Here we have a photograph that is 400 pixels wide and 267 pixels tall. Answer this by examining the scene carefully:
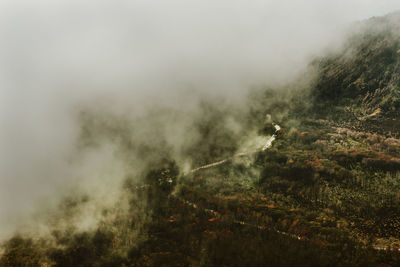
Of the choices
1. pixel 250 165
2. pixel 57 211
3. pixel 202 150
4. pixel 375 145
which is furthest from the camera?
pixel 202 150

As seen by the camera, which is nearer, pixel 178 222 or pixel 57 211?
pixel 178 222

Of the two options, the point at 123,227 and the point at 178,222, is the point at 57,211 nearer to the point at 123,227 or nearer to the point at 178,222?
the point at 123,227

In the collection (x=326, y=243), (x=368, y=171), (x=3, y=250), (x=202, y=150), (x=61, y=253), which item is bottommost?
(x=326, y=243)

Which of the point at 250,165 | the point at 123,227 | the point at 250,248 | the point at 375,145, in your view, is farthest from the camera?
the point at 250,165

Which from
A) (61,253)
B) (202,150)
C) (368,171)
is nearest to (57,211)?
(61,253)

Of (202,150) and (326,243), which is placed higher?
(202,150)

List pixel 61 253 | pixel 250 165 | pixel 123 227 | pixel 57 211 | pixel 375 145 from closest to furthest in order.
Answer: pixel 61 253 → pixel 123 227 → pixel 57 211 → pixel 375 145 → pixel 250 165

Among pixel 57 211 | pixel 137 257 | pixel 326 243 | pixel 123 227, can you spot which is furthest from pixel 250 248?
pixel 57 211

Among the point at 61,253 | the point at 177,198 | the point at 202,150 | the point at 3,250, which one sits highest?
the point at 202,150

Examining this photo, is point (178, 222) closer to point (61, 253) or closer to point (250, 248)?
point (250, 248)
